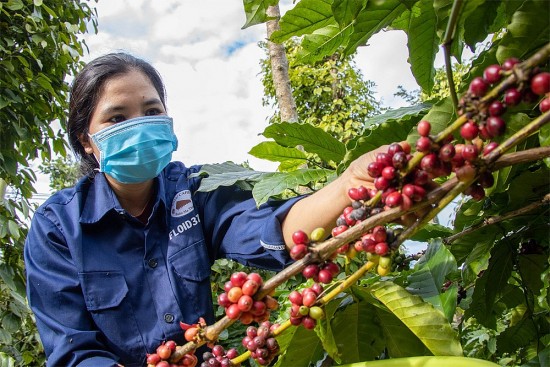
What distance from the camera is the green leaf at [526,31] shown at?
0.57 meters

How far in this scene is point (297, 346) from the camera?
0.86 meters

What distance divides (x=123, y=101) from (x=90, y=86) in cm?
13

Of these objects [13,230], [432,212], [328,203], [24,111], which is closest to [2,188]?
[13,230]

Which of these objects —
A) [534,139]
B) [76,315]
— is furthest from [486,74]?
[76,315]

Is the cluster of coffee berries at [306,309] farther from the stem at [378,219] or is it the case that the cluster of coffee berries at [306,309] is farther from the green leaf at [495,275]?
the green leaf at [495,275]

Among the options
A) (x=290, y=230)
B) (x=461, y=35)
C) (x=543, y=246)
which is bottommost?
(x=543, y=246)

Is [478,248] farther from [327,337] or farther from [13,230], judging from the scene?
[13,230]

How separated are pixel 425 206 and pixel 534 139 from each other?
368mm

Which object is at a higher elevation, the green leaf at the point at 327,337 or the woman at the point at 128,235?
the woman at the point at 128,235

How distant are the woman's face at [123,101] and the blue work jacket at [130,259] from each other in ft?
0.60

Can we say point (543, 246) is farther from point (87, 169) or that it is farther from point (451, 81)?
point (87, 169)

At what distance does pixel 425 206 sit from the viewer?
0.52 meters

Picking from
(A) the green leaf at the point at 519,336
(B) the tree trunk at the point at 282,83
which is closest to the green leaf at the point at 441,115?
(A) the green leaf at the point at 519,336

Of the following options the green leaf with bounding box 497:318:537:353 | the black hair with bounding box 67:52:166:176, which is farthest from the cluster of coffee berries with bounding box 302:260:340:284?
the black hair with bounding box 67:52:166:176
